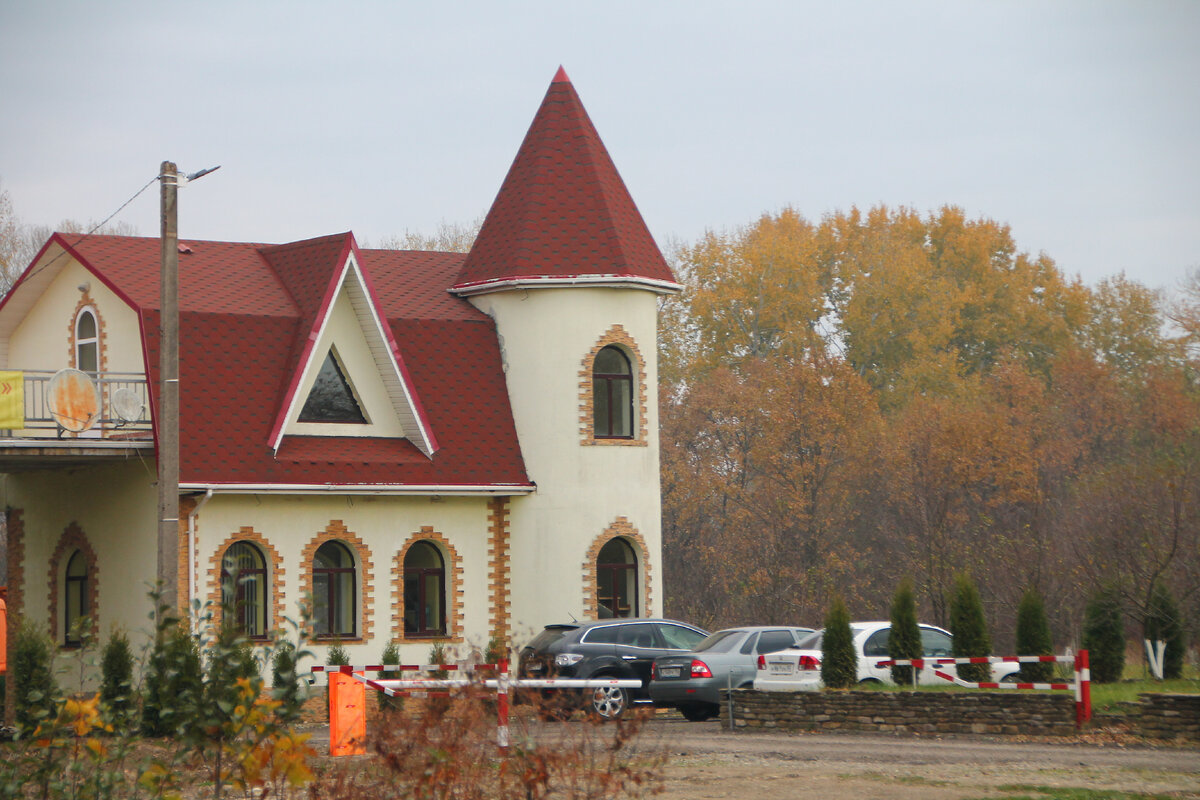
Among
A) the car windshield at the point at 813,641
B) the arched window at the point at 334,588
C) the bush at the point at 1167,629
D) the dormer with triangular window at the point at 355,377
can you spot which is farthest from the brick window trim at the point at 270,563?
the bush at the point at 1167,629

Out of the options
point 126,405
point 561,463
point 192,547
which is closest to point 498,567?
point 561,463

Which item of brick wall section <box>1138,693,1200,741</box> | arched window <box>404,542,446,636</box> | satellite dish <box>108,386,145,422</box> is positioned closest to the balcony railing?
satellite dish <box>108,386,145,422</box>

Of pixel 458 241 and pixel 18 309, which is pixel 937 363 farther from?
pixel 18 309

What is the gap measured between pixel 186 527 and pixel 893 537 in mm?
27612

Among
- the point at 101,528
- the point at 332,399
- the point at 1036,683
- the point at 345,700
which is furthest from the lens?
the point at 101,528

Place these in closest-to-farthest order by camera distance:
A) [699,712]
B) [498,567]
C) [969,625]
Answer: [699,712]
[969,625]
[498,567]

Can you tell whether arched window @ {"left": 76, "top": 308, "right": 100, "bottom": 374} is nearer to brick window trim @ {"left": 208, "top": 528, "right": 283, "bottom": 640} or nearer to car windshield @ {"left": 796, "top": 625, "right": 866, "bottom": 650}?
brick window trim @ {"left": 208, "top": 528, "right": 283, "bottom": 640}

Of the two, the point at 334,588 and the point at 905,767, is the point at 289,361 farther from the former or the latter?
the point at 905,767

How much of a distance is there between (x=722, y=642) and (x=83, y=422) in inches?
402

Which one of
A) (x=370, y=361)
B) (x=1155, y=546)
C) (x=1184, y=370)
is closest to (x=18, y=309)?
(x=370, y=361)

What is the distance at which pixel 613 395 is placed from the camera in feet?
90.2

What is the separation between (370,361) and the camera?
1015 inches

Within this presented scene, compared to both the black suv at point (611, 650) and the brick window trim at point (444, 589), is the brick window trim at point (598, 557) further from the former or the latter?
the black suv at point (611, 650)

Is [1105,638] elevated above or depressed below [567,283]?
below
